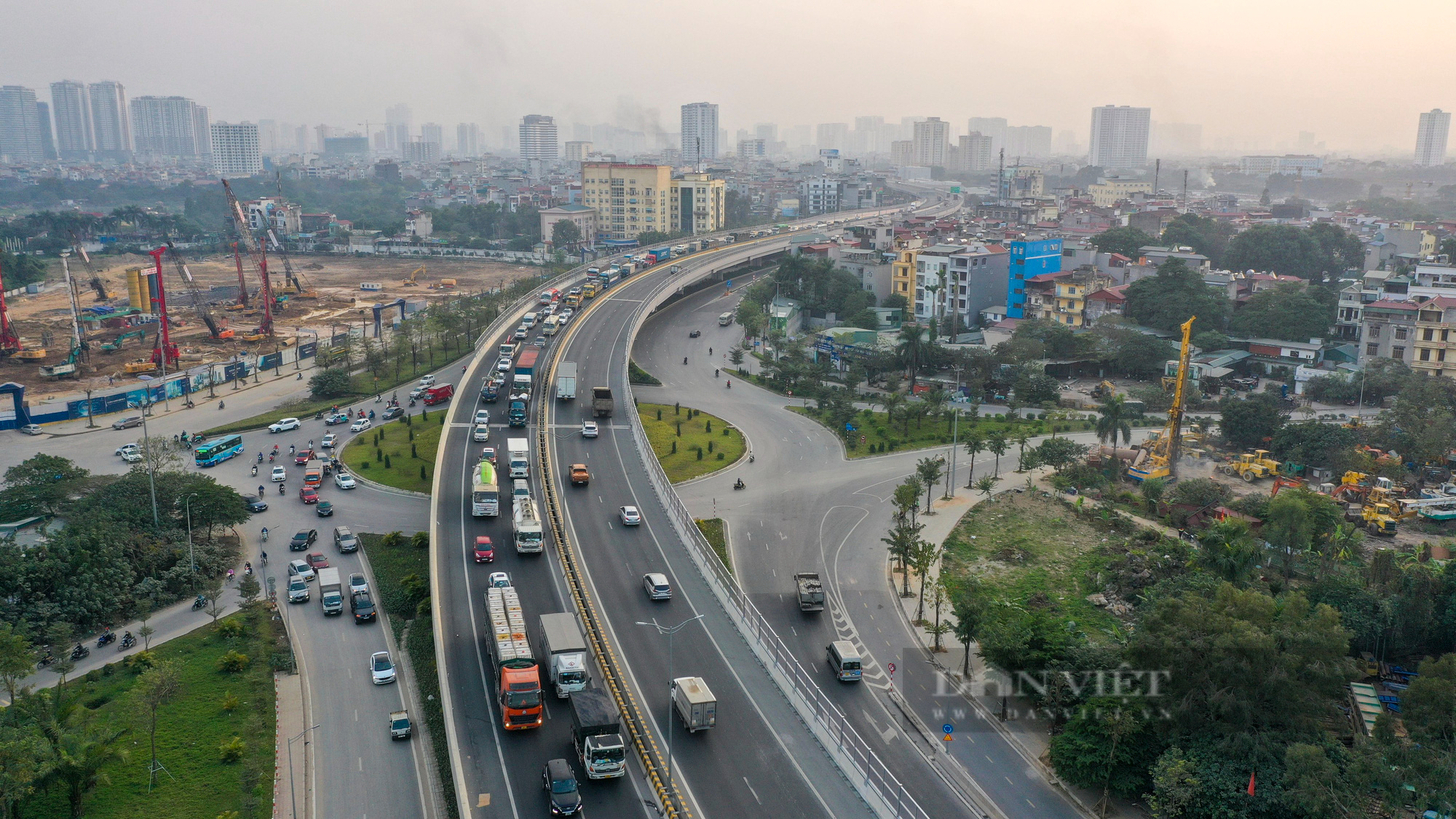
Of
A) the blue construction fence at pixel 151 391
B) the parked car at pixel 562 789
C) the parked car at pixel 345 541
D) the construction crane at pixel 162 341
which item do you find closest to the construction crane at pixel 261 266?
the blue construction fence at pixel 151 391

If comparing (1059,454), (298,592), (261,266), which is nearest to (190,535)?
(298,592)

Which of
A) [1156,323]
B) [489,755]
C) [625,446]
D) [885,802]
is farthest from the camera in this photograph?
[1156,323]

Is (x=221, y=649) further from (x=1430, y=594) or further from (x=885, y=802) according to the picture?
(x=1430, y=594)

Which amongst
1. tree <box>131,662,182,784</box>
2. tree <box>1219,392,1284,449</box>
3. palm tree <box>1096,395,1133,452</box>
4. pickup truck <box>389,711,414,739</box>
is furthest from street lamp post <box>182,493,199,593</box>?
tree <box>1219,392,1284,449</box>

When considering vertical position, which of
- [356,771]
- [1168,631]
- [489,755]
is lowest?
[356,771]

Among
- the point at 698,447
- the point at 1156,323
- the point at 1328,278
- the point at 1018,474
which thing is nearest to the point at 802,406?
the point at 698,447

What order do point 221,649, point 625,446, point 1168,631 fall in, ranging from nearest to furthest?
point 1168,631 < point 221,649 < point 625,446
